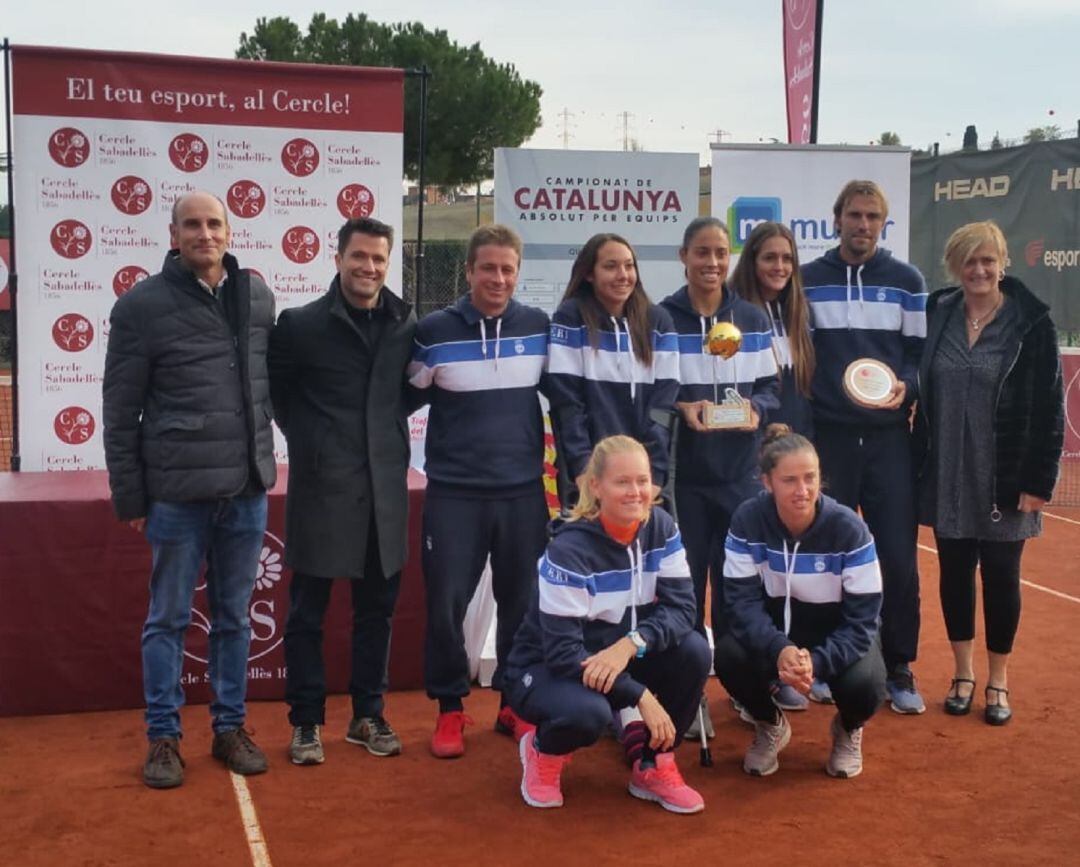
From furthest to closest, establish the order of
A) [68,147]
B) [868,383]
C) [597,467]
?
[68,147] → [868,383] → [597,467]

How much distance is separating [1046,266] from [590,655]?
1152 centimetres

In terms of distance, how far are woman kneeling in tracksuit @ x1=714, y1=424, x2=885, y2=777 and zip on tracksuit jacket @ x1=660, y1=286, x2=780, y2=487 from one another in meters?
0.19

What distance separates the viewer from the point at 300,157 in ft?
20.0

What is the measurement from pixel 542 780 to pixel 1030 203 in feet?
38.4

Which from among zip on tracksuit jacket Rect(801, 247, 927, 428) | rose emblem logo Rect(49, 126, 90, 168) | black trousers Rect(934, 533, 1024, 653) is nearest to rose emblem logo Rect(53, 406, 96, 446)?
rose emblem logo Rect(49, 126, 90, 168)

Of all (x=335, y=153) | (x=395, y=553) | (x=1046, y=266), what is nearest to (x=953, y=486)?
(x=395, y=553)

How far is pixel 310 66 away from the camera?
601cm

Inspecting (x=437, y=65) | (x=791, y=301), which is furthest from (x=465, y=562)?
(x=437, y=65)

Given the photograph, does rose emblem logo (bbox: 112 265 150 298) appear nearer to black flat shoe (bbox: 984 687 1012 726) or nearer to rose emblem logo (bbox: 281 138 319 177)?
rose emblem logo (bbox: 281 138 319 177)

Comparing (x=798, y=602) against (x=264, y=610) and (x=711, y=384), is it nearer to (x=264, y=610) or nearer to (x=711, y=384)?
(x=711, y=384)

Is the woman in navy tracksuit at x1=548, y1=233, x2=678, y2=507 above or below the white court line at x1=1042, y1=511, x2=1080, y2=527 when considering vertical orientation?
above

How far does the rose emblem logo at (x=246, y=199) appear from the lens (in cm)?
605

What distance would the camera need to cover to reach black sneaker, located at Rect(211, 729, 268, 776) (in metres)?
4.23

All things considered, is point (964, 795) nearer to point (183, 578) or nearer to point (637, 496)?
point (637, 496)
